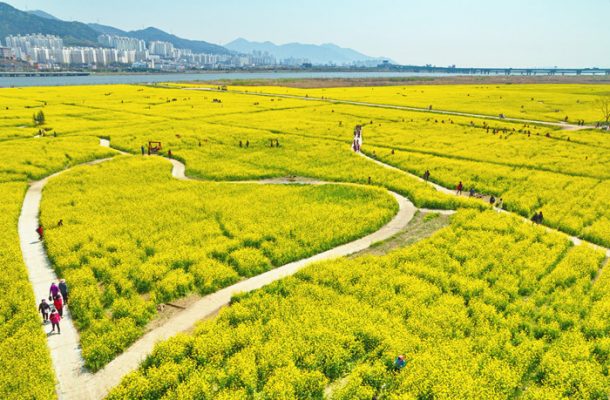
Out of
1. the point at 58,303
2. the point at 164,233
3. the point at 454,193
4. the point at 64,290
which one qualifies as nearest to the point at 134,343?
the point at 58,303

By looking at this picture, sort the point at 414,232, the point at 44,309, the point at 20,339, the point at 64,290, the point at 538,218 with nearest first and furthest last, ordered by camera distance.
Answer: the point at 20,339 < the point at 44,309 < the point at 64,290 < the point at 414,232 < the point at 538,218

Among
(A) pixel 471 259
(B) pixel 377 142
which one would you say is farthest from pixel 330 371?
(B) pixel 377 142

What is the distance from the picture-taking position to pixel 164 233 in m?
28.6

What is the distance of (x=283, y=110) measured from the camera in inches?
3691

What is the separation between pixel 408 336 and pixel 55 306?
16834 millimetres

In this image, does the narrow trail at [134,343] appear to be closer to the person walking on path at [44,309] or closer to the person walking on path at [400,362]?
the person walking on path at [44,309]

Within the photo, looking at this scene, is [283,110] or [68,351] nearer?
[68,351]

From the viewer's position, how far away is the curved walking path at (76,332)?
50.6 feet

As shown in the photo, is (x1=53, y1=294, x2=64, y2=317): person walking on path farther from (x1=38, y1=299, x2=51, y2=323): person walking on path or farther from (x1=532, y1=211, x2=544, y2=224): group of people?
(x1=532, y1=211, x2=544, y2=224): group of people

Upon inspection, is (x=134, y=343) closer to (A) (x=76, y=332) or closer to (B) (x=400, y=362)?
(A) (x=76, y=332)

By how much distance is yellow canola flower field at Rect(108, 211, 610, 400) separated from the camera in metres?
15.3

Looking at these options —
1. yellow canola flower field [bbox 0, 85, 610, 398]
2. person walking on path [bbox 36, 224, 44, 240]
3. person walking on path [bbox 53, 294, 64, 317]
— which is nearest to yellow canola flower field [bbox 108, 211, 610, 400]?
yellow canola flower field [bbox 0, 85, 610, 398]

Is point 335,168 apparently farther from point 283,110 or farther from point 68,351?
point 283,110

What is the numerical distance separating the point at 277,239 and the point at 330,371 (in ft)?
41.2
